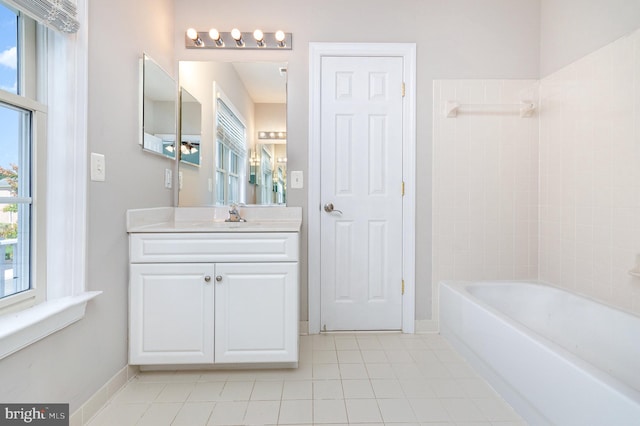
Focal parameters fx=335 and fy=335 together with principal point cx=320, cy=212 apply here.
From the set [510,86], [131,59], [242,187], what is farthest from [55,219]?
[510,86]

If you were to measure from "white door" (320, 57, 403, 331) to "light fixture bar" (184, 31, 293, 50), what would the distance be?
0.35 meters

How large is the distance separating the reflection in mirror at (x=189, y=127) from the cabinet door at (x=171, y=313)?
920 mm

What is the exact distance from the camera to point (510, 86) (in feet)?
7.98

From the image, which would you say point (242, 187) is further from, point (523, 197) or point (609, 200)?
point (609, 200)

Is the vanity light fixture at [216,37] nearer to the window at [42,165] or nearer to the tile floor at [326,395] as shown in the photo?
the window at [42,165]

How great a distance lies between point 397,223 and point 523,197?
3.07ft

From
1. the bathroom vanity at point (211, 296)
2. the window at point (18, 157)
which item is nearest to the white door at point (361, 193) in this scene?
the bathroom vanity at point (211, 296)

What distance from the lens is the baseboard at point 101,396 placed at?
55.5 inches

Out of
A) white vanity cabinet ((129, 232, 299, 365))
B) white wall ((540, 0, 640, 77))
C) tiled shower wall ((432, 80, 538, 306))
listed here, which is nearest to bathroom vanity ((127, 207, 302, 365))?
white vanity cabinet ((129, 232, 299, 365))

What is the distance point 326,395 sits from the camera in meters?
1.68

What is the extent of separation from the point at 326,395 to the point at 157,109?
1.92 meters

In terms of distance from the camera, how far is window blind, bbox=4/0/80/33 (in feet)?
3.81

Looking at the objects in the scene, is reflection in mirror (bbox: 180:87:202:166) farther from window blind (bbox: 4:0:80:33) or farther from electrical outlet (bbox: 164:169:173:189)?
window blind (bbox: 4:0:80:33)

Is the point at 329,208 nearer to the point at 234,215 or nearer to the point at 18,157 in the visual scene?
the point at 234,215
